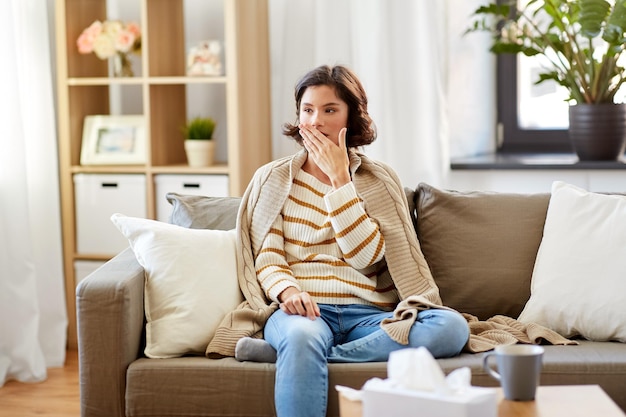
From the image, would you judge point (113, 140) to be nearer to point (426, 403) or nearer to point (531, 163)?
point (531, 163)

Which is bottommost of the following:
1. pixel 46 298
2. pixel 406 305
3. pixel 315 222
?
pixel 46 298

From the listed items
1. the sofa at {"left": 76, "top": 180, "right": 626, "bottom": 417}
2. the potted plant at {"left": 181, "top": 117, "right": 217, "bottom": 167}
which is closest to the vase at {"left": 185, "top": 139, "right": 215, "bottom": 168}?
the potted plant at {"left": 181, "top": 117, "right": 217, "bottom": 167}

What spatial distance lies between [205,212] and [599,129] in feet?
5.23

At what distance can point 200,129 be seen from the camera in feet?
12.4

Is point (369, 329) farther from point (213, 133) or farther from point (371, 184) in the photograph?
point (213, 133)

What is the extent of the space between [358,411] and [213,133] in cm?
245

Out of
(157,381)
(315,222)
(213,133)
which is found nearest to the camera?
(157,381)

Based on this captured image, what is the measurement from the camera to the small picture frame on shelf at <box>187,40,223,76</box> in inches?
147

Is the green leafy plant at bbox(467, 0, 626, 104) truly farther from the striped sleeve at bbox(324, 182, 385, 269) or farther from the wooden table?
the wooden table

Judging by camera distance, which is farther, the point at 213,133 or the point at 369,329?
the point at 213,133

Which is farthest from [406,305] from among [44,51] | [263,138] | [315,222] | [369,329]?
[44,51]

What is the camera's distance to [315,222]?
2584 mm

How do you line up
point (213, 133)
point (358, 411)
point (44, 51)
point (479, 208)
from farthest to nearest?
point (213, 133)
point (44, 51)
point (479, 208)
point (358, 411)

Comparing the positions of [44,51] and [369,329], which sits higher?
[44,51]
